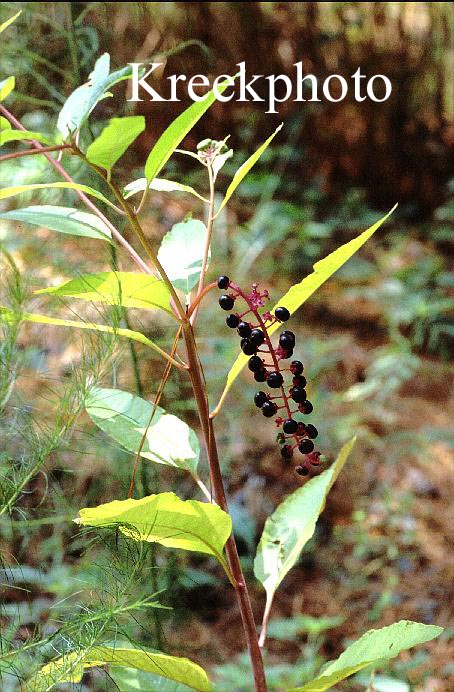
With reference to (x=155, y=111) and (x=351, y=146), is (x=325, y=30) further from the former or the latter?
(x=155, y=111)

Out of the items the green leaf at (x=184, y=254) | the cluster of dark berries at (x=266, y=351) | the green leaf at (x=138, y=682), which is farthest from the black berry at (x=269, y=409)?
the green leaf at (x=138, y=682)

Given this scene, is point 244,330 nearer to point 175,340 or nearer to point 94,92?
point 175,340

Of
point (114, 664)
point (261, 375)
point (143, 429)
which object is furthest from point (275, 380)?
point (114, 664)

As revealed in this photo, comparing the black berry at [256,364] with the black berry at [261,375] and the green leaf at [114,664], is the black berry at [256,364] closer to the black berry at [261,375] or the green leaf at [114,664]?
the black berry at [261,375]

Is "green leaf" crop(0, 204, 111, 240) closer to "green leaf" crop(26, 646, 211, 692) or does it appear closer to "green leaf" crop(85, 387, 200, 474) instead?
"green leaf" crop(85, 387, 200, 474)

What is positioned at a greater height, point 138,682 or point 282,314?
point 282,314

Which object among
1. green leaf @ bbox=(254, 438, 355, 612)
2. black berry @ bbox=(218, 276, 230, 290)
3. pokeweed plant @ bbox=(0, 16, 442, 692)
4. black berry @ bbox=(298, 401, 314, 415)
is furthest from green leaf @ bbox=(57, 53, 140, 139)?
green leaf @ bbox=(254, 438, 355, 612)
